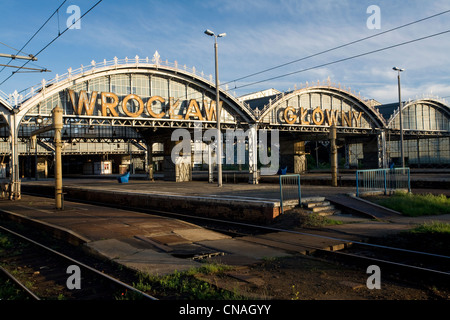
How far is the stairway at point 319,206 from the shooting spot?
571 inches

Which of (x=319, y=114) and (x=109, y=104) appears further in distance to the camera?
(x=319, y=114)

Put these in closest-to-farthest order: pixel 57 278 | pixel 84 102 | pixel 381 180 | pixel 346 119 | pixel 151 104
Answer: pixel 57 278
pixel 381 180
pixel 84 102
pixel 151 104
pixel 346 119

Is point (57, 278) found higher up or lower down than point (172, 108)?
lower down

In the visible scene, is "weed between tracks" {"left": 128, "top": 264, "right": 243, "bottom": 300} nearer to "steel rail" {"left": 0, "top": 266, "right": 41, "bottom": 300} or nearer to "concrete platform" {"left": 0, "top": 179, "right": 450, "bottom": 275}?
"concrete platform" {"left": 0, "top": 179, "right": 450, "bottom": 275}

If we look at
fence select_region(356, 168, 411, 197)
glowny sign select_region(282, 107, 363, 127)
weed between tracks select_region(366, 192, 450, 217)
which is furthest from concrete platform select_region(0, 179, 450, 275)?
glowny sign select_region(282, 107, 363, 127)

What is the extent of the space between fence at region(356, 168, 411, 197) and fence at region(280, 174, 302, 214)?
2.92 m

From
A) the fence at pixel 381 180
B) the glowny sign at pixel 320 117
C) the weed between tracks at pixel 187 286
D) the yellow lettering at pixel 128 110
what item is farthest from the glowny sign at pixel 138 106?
the weed between tracks at pixel 187 286

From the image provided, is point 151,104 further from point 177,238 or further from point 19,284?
point 19,284

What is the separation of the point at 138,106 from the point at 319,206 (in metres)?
20.1

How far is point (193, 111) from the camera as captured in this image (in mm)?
33219

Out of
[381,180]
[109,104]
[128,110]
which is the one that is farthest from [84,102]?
[381,180]

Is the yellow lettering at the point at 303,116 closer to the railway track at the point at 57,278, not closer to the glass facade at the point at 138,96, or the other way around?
the glass facade at the point at 138,96
